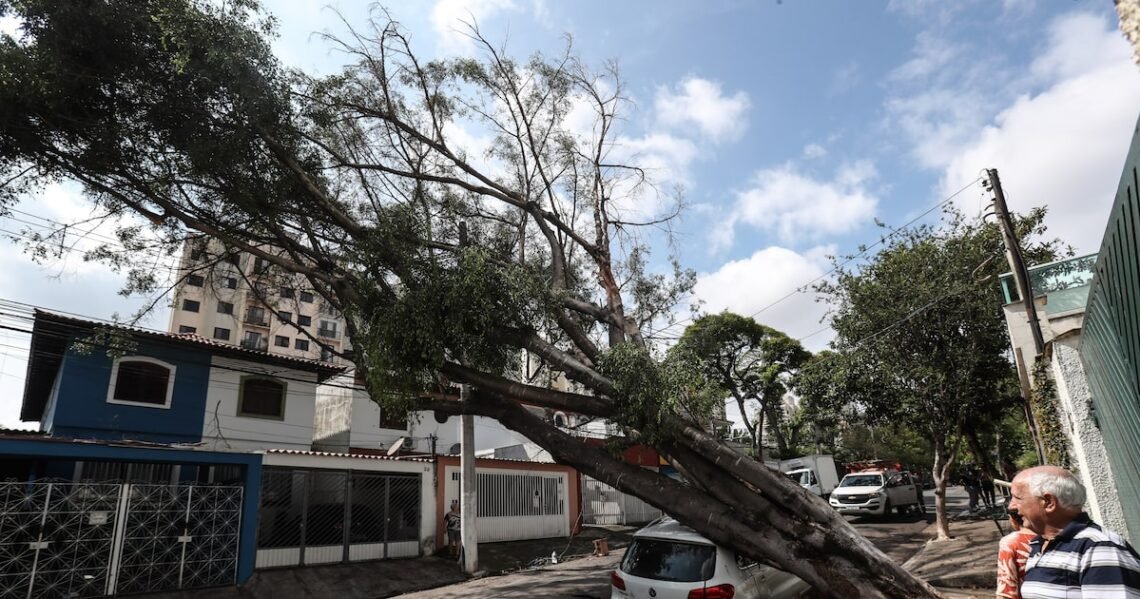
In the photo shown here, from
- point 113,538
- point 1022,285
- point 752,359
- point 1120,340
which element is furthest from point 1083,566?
point 752,359

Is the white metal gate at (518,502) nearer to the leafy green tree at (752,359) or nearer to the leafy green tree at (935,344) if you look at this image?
the leafy green tree at (935,344)

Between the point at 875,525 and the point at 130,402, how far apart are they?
2415cm

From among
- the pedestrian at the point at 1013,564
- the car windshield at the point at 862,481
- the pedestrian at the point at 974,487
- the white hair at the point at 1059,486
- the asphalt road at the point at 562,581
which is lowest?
the asphalt road at the point at 562,581

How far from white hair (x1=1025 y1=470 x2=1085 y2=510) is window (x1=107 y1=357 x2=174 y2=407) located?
62.4 ft

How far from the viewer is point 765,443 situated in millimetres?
38969

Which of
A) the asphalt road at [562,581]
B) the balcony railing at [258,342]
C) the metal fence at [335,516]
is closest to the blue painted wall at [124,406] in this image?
the metal fence at [335,516]

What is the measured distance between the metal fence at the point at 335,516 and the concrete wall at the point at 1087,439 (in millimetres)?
14257

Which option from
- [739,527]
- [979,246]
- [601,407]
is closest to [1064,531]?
[739,527]

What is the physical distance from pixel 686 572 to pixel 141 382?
1628 cm

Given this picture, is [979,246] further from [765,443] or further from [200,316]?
[200,316]

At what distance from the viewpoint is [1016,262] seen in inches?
419

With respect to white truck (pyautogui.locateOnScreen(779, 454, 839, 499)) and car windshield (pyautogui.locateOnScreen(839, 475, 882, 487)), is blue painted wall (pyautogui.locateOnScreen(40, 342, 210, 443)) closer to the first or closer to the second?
white truck (pyautogui.locateOnScreen(779, 454, 839, 499))

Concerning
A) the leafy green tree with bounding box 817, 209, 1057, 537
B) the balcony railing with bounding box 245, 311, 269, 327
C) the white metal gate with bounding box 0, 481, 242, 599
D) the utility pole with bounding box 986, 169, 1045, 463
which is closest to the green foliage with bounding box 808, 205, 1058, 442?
the leafy green tree with bounding box 817, 209, 1057, 537

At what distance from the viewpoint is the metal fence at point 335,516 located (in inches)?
538
